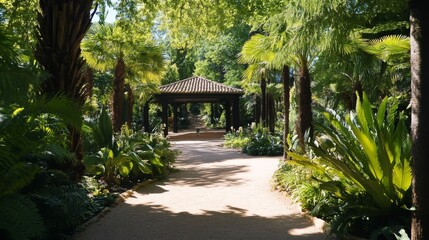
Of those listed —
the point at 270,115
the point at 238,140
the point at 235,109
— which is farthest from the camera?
the point at 235,109

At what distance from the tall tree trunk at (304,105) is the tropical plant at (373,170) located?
512 centimetres

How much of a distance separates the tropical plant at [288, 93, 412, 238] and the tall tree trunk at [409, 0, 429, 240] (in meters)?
0.91

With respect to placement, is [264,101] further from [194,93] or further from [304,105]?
[304,105]

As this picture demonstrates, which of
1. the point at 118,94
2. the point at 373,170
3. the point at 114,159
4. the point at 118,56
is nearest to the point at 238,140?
the point at 118,94

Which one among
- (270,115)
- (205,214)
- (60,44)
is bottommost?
(205,214)

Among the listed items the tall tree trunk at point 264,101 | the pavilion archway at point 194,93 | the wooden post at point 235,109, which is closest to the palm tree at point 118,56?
the tall tree trunk at point 264,101

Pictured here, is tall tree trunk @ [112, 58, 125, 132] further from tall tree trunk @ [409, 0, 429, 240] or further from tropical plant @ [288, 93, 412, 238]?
tall tree trunk @ [409, 0, 429, 240]

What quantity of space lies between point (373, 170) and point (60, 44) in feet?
13.6

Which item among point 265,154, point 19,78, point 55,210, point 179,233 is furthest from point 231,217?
point 265,154

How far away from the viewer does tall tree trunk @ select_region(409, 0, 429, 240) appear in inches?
121

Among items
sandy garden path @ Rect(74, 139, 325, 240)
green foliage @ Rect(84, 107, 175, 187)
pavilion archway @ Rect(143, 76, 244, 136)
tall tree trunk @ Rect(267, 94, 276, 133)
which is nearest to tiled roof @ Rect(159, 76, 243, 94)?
pavilion archway @ Rect(143, 76, 244, 136)

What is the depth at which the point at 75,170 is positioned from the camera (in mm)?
5688

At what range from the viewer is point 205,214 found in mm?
6090

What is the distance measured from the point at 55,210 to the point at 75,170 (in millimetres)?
1654
